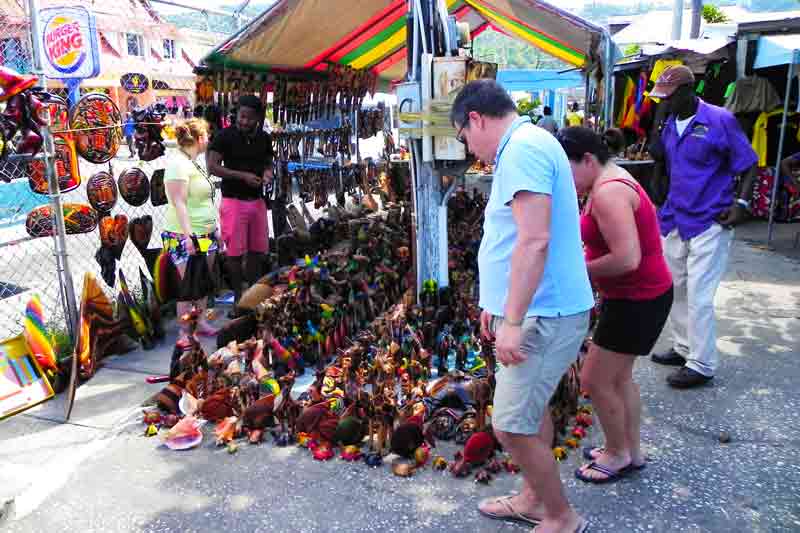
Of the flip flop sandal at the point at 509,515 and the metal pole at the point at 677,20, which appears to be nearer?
the flip flop sandal at the point at 509,515

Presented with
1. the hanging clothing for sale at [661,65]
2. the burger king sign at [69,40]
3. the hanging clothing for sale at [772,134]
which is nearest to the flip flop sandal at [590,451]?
the burger king sign at [69,40]

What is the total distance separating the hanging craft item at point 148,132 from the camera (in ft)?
15.8

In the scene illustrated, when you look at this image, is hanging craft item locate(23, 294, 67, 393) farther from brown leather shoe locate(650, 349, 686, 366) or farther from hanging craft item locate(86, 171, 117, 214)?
brown leather shoe locate(650, 349, 686, 366)

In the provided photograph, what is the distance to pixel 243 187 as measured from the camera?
504cm

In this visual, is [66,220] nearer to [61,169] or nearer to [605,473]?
[61,169]

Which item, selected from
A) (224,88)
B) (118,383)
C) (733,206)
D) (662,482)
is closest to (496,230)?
(662,482)

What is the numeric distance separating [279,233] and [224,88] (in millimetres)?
1729

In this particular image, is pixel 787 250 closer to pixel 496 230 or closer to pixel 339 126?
pixel 339 126

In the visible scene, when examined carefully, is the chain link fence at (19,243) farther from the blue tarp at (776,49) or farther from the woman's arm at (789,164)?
the blue tarp at (776,49)

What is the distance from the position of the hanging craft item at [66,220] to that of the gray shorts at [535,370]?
323 centimetres

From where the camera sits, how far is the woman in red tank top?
8.20 feet

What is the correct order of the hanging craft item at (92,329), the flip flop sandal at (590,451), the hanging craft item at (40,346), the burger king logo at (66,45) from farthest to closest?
the burger king logo at (66,45) < the hanging craft item at (92,329) < the hanging craft item at (40,346) < the flip flop sandal at (590,451)

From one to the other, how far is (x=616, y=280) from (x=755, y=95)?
301 inches

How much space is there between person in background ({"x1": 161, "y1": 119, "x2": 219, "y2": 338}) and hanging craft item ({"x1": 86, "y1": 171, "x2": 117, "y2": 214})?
0.37 metres
